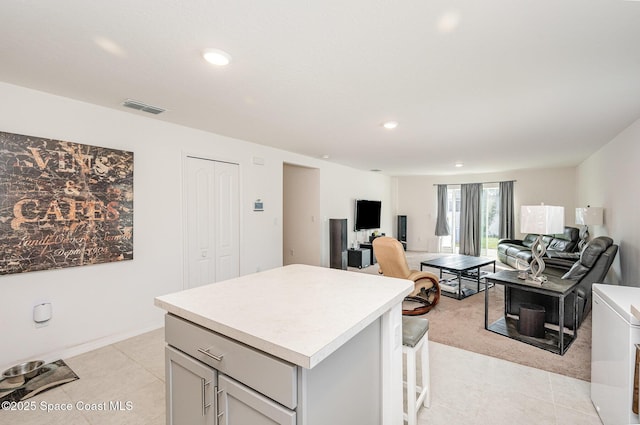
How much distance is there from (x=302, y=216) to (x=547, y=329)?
14.3ft

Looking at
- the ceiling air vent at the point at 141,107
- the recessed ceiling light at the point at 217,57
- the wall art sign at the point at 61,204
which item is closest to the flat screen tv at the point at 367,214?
the ceiling air vent at the point at 141,107

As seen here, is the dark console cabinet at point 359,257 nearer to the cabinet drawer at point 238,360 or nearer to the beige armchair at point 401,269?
the beige armchair at point 401,269

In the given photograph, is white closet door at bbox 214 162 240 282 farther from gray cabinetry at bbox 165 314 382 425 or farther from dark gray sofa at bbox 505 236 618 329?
dark gray sofa at bbox 505 236 618 329

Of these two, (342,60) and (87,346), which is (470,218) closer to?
(342,60)

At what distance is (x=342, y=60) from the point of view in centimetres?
196

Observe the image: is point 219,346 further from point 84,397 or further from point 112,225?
point 112,225

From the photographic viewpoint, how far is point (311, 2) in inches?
55.8

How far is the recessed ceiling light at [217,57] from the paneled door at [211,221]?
72.9 inches

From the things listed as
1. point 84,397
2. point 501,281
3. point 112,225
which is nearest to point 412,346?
point 501,281

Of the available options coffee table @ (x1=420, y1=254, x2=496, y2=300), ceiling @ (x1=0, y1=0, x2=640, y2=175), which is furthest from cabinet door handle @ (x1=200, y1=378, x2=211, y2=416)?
coffee table @ (x1=420, y1=254, x2=496, y2=300)

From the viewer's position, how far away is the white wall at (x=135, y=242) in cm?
241

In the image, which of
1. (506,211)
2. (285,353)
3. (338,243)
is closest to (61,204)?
(285,353)

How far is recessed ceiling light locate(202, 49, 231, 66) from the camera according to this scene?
1847 mm

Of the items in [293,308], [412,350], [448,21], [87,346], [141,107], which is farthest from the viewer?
[141,107]
